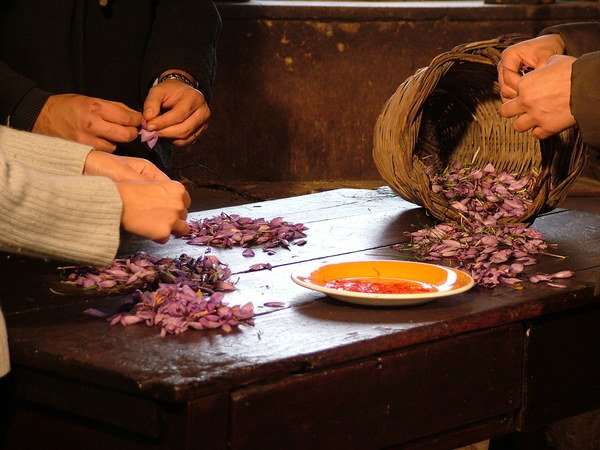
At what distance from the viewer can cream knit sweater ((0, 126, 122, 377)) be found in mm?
1786

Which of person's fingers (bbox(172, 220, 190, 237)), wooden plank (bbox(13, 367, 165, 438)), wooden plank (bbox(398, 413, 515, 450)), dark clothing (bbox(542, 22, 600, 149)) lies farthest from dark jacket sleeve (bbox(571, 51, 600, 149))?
→ wooden plank (bbox(13, 367, 165, 438))

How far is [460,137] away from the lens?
328 centimetres

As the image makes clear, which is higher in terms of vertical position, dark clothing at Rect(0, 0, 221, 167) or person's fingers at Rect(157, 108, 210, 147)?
dark clothing at Rect(0, 0, 221, 167)

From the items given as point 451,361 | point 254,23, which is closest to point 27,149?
point 451,361

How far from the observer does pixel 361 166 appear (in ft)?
21.0

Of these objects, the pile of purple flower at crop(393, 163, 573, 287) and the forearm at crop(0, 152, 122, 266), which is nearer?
the forearm at crop(0, 152, 122, 266)

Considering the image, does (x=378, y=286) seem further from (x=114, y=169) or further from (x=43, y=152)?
(x=43, y=152)

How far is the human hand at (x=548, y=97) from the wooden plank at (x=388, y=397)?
2.17 feet

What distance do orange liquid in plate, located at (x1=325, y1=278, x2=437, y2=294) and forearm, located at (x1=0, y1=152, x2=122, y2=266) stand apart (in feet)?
1.59

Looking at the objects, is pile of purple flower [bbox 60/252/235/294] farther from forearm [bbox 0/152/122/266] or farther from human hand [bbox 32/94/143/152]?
human hand [bbox 32/94/143/152]

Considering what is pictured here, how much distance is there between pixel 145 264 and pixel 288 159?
4.17 meters

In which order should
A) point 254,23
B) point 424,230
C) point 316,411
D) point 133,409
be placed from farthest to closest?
point 254,23 → point 424,230 → point 316,411 → point 133,409

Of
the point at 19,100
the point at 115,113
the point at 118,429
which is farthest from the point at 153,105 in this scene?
the point at 118,429

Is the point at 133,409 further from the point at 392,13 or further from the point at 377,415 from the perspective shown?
the point at 392,13
